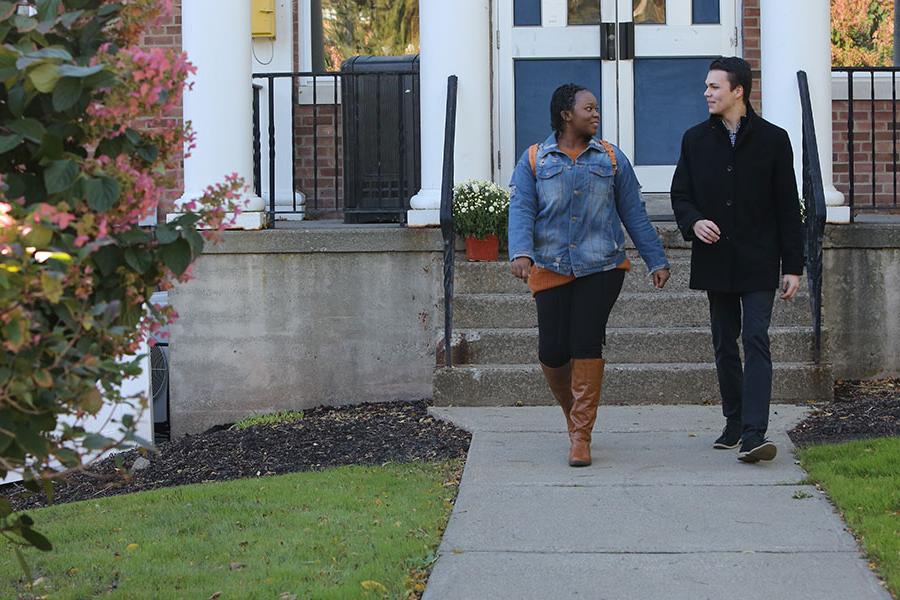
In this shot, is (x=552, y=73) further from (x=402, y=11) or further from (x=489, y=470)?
(x=489, y=470)

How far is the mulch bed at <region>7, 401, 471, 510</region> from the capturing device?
6.73m

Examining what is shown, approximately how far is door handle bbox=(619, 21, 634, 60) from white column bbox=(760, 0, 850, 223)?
131cm

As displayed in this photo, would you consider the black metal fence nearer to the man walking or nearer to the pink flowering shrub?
the man walking

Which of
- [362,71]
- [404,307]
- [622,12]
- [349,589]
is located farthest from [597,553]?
[622,12]

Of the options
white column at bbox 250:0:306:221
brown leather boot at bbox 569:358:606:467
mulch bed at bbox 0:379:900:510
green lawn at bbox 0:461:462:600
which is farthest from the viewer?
white column at bbox 250:0:306:221

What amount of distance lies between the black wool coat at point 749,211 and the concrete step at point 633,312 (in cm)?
194

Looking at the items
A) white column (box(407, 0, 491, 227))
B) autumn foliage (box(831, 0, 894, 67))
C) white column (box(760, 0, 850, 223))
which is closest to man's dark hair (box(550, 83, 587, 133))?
white column (box(407, 0, 491, 227))

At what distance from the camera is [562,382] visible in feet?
20.3

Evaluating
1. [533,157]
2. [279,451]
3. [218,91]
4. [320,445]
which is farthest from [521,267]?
[218,91]

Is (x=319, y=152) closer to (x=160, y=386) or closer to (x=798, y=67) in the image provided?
(x=160, y=386)

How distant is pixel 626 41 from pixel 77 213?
7035 millimetres

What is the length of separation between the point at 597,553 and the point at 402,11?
7.14 meters

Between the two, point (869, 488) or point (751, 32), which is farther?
point (751, 32)

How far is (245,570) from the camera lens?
15.1 ft
